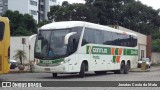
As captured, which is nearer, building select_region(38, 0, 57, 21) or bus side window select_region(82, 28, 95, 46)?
bus side window select_region(82, 28, 95, 46)

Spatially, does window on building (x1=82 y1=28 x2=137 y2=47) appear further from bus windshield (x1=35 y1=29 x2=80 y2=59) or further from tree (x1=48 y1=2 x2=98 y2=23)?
tree (x1=48 y1=2 x2=98 y2=23)

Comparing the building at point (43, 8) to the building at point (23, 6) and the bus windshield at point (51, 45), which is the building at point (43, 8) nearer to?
the building at point (23, 6)

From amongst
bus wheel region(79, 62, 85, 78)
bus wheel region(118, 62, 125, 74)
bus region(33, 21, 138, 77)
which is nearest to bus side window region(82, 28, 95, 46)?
bus region(33, 21, 138, 77)

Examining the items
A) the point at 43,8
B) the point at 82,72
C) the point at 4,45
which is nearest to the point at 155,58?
the point at 82,72

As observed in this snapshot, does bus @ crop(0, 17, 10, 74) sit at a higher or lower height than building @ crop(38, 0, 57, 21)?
lower

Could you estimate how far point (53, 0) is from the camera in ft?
420

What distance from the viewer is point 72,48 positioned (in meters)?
24.8

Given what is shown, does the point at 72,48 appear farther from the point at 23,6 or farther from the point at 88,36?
the point at 23,6

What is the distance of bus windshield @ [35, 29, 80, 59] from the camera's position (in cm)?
2434

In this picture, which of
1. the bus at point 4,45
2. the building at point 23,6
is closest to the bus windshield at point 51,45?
the bus at point 4,45

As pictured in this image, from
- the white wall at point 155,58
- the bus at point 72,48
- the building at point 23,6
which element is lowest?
the white wall at point 155,58

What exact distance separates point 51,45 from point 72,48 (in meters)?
1.24

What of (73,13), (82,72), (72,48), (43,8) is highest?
(43,8)

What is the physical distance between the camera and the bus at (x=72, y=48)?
24.3 meters
